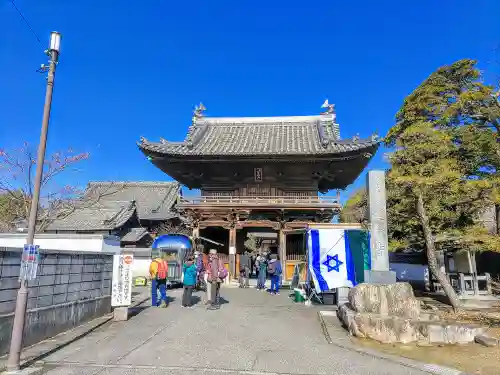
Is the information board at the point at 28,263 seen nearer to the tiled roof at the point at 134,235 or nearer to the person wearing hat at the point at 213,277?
the person wearing hat at the point at 213,277

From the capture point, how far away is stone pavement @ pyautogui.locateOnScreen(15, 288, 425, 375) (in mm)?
5895

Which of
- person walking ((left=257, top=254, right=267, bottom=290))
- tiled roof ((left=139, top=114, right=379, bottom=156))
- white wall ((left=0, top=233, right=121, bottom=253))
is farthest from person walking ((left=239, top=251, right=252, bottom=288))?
white wall ((left=0, top=233, right=121, bottom=253))

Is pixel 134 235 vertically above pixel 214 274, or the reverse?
pixel 134 235

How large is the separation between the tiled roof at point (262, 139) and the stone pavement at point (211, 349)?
1188 centimetres

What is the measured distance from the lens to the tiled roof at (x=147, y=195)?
3391 centimetres

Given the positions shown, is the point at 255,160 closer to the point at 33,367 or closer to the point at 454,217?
the point at 454,217

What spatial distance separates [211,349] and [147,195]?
1305 inches

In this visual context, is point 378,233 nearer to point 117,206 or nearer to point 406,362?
point 406,362

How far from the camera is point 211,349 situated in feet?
23.1

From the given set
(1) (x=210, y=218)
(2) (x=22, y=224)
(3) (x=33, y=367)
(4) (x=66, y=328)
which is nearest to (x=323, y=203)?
(1) (x=210, y=218)

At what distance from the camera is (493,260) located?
1869 cm

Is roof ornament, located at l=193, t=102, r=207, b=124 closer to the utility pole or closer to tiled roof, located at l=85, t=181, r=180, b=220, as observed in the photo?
tiled roof, located at l=85, t=181, r=180, b=220

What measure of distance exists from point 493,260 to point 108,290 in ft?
60.9

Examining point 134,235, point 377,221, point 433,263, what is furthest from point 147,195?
point 377,221
